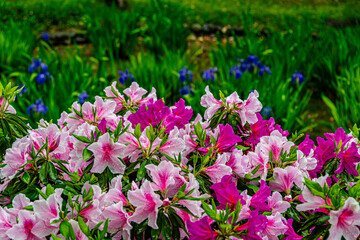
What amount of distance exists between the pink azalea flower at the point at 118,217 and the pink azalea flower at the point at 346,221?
514mm

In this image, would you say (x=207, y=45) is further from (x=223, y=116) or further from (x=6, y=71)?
(x=223, y=116)

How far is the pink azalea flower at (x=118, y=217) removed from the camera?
97 cm

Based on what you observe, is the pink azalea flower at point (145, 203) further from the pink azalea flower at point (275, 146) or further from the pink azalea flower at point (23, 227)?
the pink azalea flower at point (275, 146)

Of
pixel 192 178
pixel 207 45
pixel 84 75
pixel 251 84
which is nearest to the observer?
pixel 192 178

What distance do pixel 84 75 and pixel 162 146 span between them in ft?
7.72

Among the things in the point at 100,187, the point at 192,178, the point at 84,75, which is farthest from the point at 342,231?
the point at 84,75

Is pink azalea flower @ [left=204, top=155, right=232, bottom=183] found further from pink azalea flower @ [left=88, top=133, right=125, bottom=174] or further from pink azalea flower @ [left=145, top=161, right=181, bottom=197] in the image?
pink azalea flower @ [left=88, top=133, right=125, bottom=174]

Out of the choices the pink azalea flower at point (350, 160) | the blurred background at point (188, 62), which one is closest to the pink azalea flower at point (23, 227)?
the pink azalea flower at point (350, 160)

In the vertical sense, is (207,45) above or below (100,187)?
below

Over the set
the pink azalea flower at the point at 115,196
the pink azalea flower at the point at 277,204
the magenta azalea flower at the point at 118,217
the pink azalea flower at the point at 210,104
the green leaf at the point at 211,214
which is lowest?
the pink azalea flower at the point at 277,204

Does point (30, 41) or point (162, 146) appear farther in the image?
point (30, 41)

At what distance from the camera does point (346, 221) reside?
97 cm

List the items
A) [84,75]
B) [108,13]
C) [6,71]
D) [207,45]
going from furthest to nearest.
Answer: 1. [207,45]
2. [108,13]
3. [6,71]
4. [84,75]

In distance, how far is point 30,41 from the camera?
430cm
